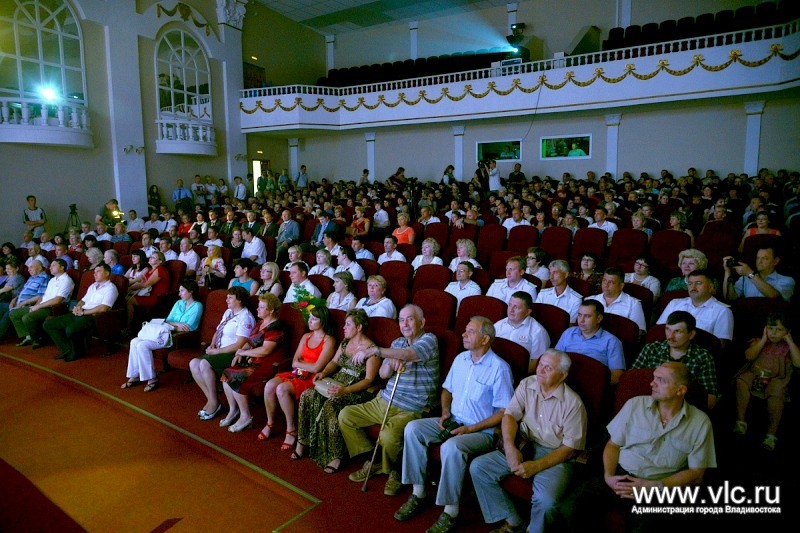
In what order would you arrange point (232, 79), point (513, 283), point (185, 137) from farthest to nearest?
point (232, 79), point (185, 137), point (513, 283)

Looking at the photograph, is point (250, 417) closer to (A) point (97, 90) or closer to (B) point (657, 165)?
(A) point (97, 90)

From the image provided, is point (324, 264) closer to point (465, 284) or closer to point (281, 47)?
point (465, 284)

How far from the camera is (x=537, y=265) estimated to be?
15.9 ft

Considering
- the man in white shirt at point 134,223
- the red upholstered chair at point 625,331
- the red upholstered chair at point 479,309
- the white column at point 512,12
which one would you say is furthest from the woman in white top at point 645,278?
the white column at point 512,12

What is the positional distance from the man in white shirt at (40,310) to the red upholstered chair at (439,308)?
415 centimetres

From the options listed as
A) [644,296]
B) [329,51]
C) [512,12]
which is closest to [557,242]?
[644,296]

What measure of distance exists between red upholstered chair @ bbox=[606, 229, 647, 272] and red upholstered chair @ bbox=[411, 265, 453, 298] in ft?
6.29

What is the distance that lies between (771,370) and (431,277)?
284cm

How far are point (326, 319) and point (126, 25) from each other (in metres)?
10.9

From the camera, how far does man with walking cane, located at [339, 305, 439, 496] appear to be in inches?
117

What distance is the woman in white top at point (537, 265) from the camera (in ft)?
15.7

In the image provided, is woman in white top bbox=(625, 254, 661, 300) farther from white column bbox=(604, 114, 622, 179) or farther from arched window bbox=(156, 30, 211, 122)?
arched window bbox=(156, 30, 211, 122)

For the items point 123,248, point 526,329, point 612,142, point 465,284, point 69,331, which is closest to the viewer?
point 526,329

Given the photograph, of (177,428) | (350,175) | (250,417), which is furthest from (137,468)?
(350,175)
